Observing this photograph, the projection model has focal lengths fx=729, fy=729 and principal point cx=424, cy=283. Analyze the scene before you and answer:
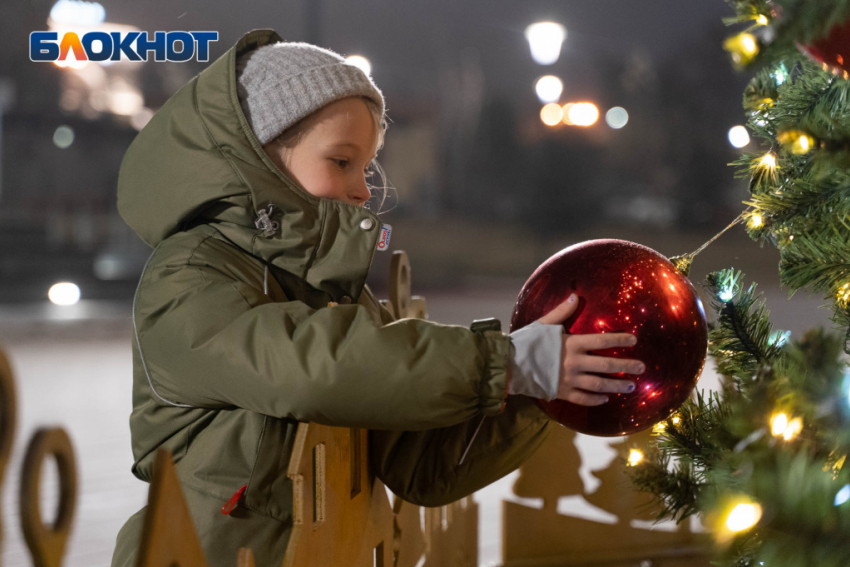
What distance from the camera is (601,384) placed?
0.89 meters

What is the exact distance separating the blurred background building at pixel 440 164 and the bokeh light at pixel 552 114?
55 millimetres

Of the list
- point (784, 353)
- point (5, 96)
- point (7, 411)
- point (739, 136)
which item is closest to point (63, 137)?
point (5, 96)

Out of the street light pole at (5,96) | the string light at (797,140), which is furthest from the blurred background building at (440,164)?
the string light at (797,140)

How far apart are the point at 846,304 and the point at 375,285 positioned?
963 centimetres

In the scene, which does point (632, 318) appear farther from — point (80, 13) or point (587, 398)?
point (80, 13)

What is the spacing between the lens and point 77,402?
4.36 m

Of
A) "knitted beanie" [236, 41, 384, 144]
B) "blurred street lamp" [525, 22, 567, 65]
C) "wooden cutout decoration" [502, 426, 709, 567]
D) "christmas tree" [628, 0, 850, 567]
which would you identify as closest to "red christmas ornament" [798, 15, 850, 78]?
"christmas tree" [628, 0, 850, 567]

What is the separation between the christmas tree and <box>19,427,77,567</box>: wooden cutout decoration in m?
0.50

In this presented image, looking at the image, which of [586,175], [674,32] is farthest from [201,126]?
[674,32]

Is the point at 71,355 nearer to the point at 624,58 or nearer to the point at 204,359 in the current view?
the point at 204,359

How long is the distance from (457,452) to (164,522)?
25.5 inches

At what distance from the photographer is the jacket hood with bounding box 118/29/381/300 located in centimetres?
112

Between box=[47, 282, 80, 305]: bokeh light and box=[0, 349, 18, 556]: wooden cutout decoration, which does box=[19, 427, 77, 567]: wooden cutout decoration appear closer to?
box=[0, 349, 18, 556]: wooden cutout decoration

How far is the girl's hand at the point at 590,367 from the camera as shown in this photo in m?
0.88
